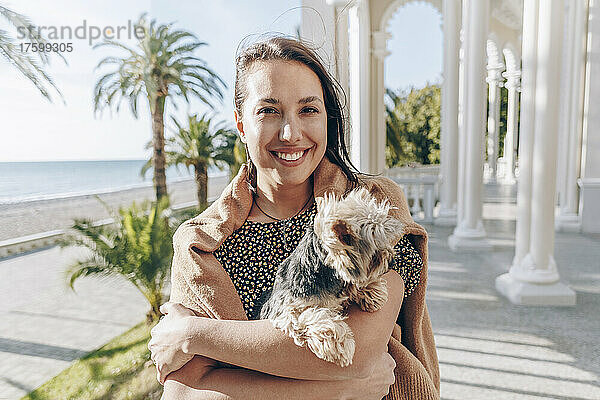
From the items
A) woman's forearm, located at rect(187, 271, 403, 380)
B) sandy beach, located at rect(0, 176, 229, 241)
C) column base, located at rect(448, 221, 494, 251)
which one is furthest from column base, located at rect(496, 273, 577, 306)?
woman's forearm, located at rect(187, 271, 403, 380)

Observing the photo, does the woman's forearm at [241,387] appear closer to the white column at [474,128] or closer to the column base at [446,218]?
the white column at [474,128]

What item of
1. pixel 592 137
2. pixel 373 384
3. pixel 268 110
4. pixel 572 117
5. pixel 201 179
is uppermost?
pixel 572 117

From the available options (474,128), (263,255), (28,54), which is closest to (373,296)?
(263,255)

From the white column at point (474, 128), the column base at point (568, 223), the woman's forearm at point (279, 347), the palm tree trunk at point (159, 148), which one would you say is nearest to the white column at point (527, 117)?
the white column at point (474, 128)

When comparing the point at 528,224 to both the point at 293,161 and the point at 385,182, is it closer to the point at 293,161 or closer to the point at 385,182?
the point at 385,182

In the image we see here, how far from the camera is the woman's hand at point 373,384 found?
1.03 meters

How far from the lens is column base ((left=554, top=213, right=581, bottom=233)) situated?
8.81 metres

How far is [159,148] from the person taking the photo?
523 cm

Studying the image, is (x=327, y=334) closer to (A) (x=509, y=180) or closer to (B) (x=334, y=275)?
(B) (x=334, y=275)

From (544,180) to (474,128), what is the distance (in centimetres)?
249

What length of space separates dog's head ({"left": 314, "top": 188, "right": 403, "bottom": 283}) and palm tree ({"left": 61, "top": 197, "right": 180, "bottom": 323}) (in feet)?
12.6

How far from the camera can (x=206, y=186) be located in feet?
19.8

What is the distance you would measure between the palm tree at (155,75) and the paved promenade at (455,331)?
1.46m

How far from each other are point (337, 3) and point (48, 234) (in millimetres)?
2997
